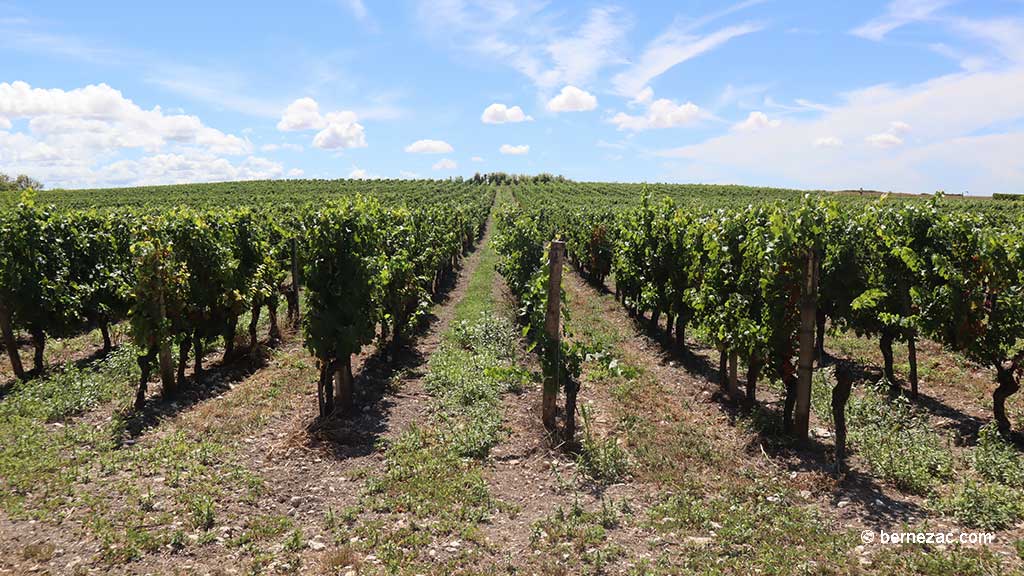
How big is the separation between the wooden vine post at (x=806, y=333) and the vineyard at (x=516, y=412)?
0.15 ft

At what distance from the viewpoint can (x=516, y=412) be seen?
1120 centimetres

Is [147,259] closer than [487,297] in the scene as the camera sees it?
Yes

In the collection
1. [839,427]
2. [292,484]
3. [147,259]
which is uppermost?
[147,259]

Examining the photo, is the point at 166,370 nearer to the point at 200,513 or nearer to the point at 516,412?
the point at 200,513

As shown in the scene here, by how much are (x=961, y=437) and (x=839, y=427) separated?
3.45 metres

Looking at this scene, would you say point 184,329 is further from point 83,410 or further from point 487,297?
point 487,297

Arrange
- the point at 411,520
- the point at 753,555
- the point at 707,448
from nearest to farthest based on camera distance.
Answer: the point at 753,555 → the point at 411,520 → the point at 707,448

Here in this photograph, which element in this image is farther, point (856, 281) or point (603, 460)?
point (856, 281)

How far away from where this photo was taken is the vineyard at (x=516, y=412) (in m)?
6.64

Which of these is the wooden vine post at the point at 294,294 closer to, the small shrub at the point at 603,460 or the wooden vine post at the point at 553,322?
the wooden vine post at the point at 553,322

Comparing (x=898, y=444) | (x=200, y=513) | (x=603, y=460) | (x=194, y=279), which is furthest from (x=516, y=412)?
(x=194, y=279)

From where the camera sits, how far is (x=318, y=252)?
10539mm

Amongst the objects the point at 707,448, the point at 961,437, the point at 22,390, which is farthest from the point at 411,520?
the point at 22,390

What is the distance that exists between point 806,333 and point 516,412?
227 inches
